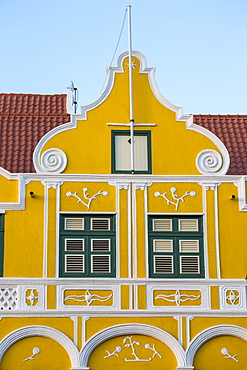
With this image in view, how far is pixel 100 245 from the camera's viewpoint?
88.7ft

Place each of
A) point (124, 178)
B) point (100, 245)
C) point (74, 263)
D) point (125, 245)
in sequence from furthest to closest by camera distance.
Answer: point (124, 178) < point (100, 245) < point (125, 245) < point (74, 263)

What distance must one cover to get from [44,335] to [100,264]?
2.53 metres

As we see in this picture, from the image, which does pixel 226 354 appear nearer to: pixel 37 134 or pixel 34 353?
pixel 34 353

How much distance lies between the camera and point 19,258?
26.6 m

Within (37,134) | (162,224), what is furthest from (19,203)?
(162,224)

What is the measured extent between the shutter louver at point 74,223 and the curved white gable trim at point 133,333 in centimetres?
304

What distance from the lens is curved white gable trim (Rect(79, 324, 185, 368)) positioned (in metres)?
26.0

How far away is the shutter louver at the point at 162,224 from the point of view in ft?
89.4

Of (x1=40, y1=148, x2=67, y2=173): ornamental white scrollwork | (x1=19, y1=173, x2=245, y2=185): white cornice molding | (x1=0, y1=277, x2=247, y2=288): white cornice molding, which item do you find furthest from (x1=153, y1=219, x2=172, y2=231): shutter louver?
(x1=40, y1=148, x2=67, y2=173): ornamental white scrollwork

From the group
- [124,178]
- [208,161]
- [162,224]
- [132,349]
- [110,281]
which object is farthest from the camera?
[208,161]

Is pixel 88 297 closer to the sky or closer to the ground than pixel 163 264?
closer to the ground

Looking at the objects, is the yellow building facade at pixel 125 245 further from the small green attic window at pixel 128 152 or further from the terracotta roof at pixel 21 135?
the terracotta roof at pixel 21 135

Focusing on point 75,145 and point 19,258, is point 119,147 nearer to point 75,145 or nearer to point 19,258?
point 75,145

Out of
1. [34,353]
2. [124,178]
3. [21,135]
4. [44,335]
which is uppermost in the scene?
[21,135]
